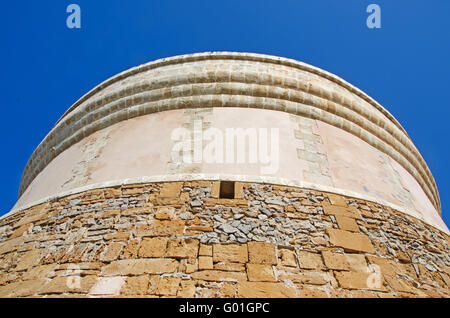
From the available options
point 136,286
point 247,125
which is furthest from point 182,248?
point 247,125

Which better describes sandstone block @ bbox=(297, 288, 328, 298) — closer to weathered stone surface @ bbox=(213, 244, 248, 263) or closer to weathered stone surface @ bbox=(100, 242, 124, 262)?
weathered stone surface @ bbox=(213, 244, 248, 263)

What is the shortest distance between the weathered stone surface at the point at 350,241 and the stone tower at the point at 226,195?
1 centimetres

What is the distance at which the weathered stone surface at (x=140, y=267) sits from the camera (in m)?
2.42

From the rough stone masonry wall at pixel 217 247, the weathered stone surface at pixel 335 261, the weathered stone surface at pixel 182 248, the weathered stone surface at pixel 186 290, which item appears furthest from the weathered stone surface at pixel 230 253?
the weathered stone surface at pixel 335 261

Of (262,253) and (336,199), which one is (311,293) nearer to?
(262,253)

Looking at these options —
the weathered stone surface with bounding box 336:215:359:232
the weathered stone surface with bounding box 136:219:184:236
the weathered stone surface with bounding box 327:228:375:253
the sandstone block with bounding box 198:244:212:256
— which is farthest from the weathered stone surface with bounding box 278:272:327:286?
the weathered stone surface with bounding box 136:219:184:236

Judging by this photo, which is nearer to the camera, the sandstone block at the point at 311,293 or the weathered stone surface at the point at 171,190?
the sandstone block at the point at 311,293

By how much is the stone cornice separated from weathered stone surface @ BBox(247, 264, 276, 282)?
7.51 feet

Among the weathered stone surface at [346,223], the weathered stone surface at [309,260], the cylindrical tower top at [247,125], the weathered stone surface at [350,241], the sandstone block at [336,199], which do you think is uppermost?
the cylindrical tower top at [247,125]

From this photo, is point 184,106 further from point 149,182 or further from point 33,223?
point 33,223

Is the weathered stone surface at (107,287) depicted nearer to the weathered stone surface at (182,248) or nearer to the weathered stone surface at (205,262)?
the weathered stone surface at (182,248)

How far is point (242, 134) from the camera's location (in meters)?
3.90

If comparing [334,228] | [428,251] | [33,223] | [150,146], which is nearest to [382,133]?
[428,251]

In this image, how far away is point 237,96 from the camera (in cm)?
433
